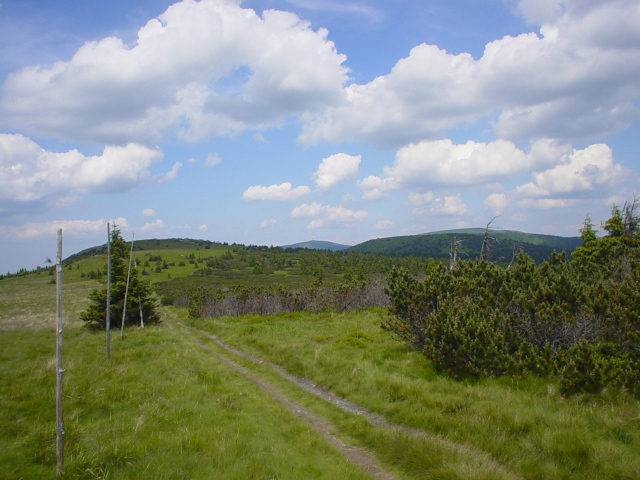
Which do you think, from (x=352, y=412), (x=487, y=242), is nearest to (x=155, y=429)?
(x=352, y=412)

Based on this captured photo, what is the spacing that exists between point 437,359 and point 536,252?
180 meters

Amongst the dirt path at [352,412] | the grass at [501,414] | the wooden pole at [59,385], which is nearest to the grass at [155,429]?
the wooden pole at [59,385]

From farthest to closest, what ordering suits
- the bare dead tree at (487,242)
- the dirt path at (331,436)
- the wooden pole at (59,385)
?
the bare dead tree at (487,242) → the dirt path at (331,436) → the wooden pole at (59,385)

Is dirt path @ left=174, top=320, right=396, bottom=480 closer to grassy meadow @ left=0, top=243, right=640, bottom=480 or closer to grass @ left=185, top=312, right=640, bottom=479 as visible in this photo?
grassy meadow @ left=0, top=243, right=640, bottom=480

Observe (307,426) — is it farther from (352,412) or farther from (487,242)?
(487,242)

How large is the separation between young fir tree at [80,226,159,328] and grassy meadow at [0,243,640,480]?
14.4 m

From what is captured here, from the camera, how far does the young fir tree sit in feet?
81.1

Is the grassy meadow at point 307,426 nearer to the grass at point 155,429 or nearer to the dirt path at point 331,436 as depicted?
the grass at point 155,429

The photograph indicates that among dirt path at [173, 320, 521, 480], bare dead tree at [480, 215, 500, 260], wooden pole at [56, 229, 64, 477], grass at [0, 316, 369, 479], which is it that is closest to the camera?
wooden pole at [56, 229, 64, 477]

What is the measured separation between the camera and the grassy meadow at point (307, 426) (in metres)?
5.12

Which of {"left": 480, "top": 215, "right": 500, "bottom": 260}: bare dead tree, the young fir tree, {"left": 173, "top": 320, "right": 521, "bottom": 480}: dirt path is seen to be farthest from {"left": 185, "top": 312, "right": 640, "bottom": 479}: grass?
the young fir tree

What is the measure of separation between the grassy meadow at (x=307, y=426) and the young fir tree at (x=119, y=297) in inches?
566

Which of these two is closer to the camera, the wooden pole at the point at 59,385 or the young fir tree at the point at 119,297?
the wooden pole at the point at 59,385

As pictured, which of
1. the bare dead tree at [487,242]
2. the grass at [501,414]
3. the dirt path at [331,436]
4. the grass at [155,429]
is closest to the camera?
the grass at [155,429]
